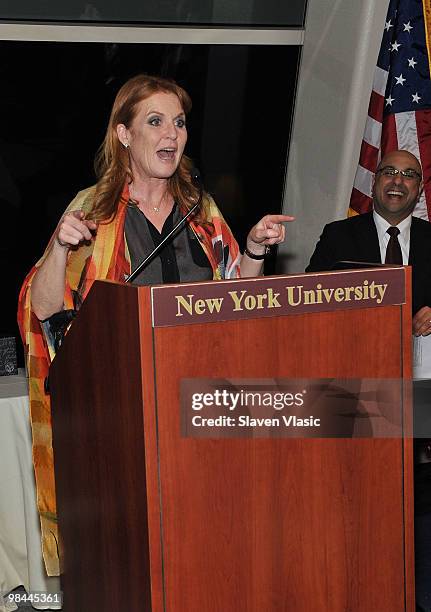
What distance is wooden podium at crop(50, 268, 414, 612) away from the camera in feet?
6.36

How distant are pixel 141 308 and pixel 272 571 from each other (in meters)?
0.65

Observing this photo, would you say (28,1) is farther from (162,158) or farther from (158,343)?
(158,343)

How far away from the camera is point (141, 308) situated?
6.20ft

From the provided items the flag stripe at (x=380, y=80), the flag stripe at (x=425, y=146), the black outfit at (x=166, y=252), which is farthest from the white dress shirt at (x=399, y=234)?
the black outfit at (x=166, y=252)

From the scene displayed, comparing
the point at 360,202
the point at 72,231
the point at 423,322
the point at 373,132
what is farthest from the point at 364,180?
the point at 72,231

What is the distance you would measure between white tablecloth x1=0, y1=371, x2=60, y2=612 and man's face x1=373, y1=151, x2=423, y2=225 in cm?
180

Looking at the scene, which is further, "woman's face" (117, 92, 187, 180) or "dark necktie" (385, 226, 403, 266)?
"dark necktie" (385, 226, 403, 266)

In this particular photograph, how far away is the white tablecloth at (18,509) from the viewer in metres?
3.81

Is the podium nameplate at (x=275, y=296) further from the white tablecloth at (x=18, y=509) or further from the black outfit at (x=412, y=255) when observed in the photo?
the white tablecloth at (x=18, y=509)

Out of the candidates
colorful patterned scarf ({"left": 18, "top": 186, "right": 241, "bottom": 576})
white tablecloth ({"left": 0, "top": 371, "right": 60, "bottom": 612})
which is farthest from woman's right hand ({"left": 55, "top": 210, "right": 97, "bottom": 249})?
white tablecloth ({"left": 0, "top": 371, "right": 60, "bottom": 612})

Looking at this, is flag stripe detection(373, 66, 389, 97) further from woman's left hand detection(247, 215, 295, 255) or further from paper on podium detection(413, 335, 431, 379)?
woman's left hand detection(247, 215, 295, 255)

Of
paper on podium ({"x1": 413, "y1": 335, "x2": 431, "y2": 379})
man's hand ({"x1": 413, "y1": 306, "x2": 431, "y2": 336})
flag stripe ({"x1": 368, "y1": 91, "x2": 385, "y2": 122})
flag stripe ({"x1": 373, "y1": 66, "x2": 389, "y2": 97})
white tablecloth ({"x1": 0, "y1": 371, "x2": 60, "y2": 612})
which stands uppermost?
flag stripe ({"x1": 373, "y1": 66, "x2": 389, "y2": 97})

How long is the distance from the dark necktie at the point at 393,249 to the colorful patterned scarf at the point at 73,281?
4.63 ft

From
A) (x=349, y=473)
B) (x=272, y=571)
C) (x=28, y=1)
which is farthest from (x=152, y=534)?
(x=28, y=1)
